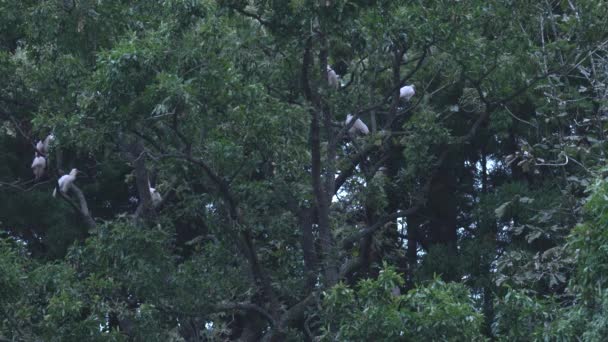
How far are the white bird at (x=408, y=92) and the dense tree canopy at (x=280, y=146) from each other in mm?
100

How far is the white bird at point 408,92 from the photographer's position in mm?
13227

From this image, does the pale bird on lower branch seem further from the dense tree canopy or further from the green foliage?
the green foliage

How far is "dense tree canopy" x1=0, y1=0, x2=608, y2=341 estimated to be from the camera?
9.50 m

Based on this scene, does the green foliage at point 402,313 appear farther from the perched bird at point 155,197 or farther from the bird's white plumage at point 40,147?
the bird's white plumage at point 40,147

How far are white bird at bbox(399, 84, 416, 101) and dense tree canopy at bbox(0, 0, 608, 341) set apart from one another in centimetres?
10

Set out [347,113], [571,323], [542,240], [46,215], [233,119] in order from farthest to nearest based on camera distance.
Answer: [46,215], [542,240], [347,113], [233,119], [571,323]

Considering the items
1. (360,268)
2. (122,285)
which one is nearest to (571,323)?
(122,285)

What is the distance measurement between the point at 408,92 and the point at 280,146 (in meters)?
3.18

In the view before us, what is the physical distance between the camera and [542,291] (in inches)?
495

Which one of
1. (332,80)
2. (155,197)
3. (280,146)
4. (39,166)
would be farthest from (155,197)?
(280,146)

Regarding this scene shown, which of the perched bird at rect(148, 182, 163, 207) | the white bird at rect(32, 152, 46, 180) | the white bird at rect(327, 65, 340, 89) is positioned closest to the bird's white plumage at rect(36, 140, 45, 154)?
the white bird at rect(32, 152, 46, 180)

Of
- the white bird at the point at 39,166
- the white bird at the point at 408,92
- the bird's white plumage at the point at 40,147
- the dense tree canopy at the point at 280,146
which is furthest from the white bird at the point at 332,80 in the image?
the white bird at the point at 39,166

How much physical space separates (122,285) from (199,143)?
1513 mm

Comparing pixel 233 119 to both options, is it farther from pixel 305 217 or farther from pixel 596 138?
pixel 596 138
